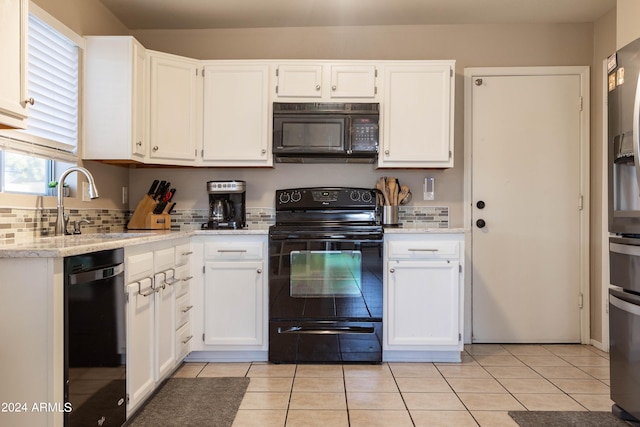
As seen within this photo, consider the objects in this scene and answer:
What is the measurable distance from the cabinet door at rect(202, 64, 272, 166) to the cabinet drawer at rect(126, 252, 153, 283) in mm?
1171

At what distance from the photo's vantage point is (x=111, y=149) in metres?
A: 2.82

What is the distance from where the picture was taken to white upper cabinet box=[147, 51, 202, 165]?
3.06 meters

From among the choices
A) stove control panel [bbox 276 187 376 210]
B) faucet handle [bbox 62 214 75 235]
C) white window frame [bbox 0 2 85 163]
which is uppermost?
white window frame [bbox 0 2 85 163]

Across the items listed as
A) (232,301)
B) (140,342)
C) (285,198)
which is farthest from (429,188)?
(140,342)

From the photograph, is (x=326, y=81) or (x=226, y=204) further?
(x=226, y=204)

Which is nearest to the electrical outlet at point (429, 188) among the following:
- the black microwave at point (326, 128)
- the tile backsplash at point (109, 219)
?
the tile backsplash at point (109, 219)

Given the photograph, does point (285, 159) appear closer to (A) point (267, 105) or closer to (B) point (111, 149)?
(A) point (267, 105)

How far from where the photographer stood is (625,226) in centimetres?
207

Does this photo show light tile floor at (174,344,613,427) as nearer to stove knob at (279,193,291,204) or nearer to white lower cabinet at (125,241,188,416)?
white lower cabinet at (125,241,188,416)

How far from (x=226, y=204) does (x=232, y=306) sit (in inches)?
32.6

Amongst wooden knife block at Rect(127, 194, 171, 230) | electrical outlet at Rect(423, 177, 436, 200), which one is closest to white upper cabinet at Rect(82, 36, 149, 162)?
wooden knife block at Rect(127, 194, 171, 230)

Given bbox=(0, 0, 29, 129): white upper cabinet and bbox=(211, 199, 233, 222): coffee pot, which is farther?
bbox=(211, 199, 233, 222): coffee pot

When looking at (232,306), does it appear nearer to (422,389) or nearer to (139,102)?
(422,389)

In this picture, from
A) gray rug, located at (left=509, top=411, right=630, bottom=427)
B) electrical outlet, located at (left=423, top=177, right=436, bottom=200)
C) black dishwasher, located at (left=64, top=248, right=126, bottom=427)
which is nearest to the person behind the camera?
black dishwasher, located at (left=64, top=248, right=126, bottom=427)
